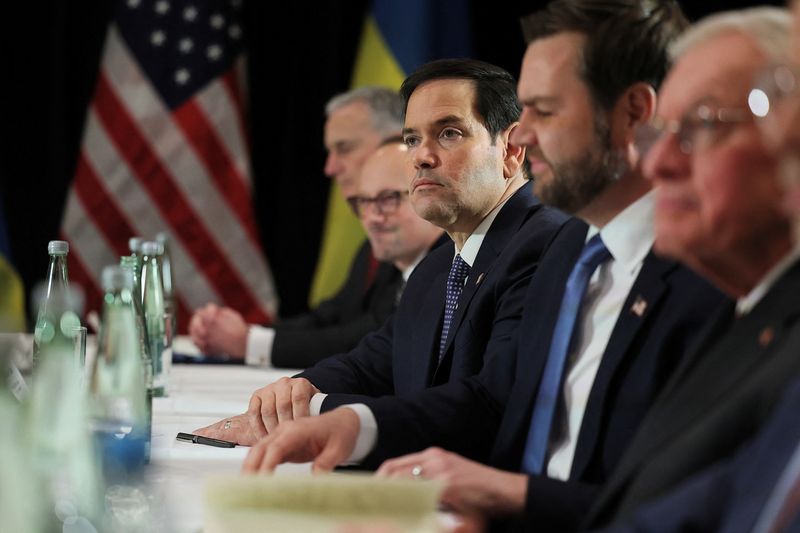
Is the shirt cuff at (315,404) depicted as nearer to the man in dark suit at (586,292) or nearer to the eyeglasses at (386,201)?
the man in dark suit at (586,292)

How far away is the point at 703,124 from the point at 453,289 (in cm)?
144

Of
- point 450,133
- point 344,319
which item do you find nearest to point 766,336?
point 450,133

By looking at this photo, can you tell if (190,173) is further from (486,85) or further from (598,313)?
(598,313)

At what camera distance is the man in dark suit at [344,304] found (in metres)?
4.59

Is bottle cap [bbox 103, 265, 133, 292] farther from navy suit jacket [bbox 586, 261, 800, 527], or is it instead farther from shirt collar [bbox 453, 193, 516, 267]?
shirt collar [bbox 453, 193, 516, 267]

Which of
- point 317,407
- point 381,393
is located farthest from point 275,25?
point 317,407

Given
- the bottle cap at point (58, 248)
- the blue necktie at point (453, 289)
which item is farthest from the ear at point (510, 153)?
the bottle cap at point (58, 248)

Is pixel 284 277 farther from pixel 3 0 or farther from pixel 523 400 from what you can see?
pixel 523 400

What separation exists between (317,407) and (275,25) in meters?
4.48

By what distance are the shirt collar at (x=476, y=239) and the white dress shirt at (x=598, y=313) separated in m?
0.85

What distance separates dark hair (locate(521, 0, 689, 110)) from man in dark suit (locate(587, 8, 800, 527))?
1.44 feet

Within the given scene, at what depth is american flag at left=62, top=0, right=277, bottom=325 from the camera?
6887 millimetres

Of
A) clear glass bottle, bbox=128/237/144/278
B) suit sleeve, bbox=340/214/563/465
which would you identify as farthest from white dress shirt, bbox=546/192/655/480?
clear glass bottle, bbox=128/237/144/278

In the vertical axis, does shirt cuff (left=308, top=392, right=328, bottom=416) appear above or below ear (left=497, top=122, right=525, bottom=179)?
below
